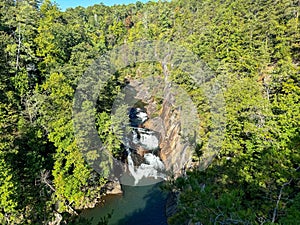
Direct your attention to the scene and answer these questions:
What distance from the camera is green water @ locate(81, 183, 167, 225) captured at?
1644 cm

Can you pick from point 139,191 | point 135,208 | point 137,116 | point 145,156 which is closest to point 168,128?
point 145,156

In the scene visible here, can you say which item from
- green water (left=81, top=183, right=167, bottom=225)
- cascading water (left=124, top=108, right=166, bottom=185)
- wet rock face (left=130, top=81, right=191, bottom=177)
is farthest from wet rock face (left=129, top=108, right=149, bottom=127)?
green water (left=81, top=183, right=167, bottom=225)

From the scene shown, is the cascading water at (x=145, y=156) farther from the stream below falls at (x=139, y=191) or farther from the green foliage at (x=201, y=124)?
the green foliage at (x=201, y=124)

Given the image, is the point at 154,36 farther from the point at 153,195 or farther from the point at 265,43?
the point at 153,195

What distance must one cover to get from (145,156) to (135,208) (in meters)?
6.34

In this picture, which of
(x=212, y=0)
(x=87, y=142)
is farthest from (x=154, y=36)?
(x=87, y=142)

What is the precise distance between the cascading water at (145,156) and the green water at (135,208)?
1636 mm

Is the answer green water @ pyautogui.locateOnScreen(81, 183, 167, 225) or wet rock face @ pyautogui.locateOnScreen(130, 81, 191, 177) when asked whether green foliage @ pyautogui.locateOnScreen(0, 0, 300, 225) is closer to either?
green water @ pyautogui.locateOnScreen(81, 183, 167, 225)

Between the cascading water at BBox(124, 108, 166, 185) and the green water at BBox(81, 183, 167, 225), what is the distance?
64.4 inches

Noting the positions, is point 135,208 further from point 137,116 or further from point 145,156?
point 137,116

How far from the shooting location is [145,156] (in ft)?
76.7

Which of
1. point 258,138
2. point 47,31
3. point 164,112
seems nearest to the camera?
point 258,138

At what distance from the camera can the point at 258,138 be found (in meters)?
11.7

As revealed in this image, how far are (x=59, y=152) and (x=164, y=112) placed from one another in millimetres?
14846
